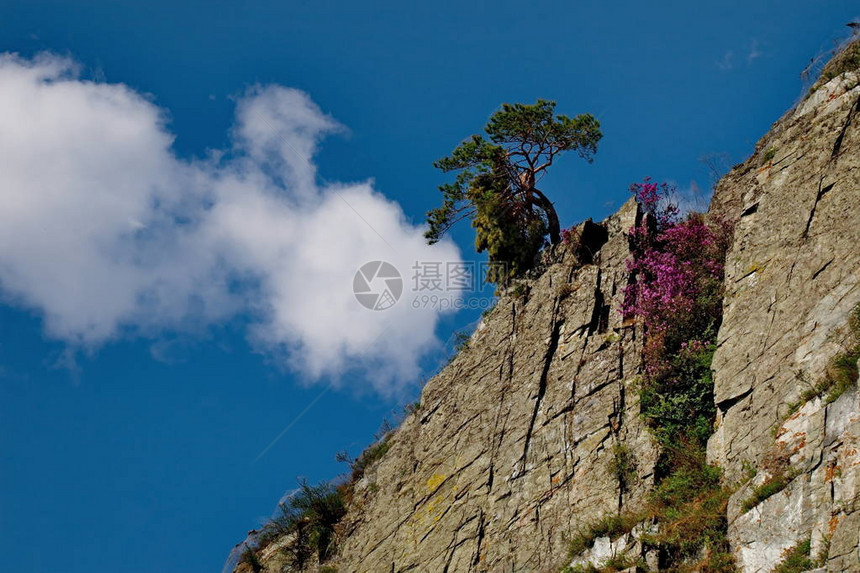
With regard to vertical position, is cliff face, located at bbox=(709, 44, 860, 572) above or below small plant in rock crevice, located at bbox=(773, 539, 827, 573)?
above

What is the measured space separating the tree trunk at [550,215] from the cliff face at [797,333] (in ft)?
24.3

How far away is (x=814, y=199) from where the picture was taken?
16.3 meters

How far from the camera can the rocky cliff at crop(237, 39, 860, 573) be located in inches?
489

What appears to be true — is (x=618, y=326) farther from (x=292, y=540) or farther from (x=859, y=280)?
(x=292, y=540)

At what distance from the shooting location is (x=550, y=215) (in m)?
26.6

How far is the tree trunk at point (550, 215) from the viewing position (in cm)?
2619

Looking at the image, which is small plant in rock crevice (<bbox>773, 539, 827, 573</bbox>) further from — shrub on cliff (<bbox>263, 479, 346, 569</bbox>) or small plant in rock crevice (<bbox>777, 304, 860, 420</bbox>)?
shrub on cliff (<bbox>263, 479, 346, 569</bbox>)

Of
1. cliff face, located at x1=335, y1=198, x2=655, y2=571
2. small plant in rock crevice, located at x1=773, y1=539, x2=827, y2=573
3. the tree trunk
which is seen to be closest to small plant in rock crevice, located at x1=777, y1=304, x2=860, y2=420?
small plant in rock crevice, located at x1=773, y1=539, x2=827, y2=573

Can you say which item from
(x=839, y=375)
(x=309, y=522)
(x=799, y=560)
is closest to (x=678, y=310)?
(x=839, y=375)

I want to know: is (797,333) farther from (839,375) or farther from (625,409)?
(625,409)

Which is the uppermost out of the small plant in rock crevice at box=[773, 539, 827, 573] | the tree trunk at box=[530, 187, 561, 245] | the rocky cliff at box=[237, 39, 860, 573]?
→ the tree trunk at box=[530, 187, 561, 245]

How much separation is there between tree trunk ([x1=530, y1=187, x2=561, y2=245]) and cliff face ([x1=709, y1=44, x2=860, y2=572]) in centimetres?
741

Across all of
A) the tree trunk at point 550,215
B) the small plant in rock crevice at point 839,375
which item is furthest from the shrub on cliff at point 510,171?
the small plant in rock crevice at point 839,375

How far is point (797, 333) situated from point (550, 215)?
42.2 feet
